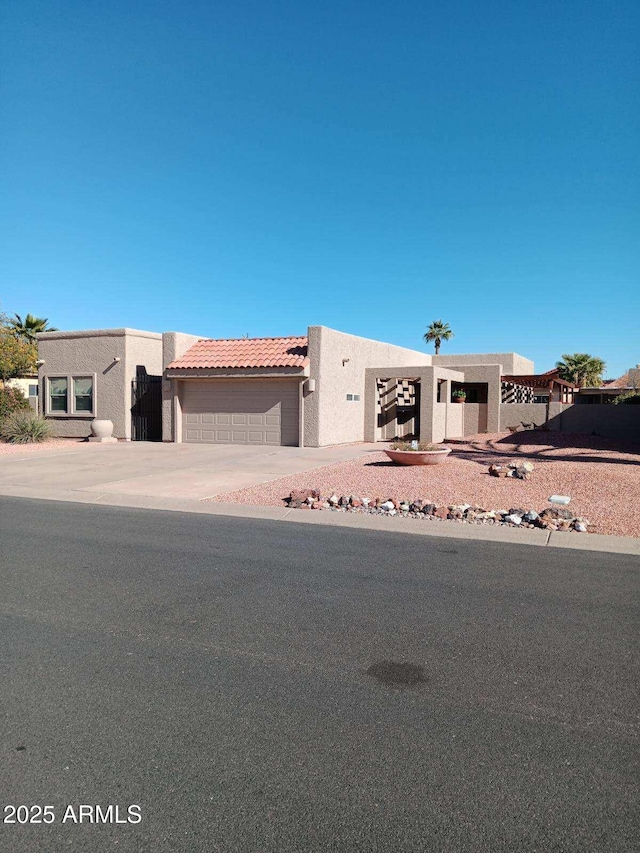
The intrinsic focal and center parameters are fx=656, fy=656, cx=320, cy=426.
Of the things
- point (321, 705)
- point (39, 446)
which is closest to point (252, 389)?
point (39, 446)

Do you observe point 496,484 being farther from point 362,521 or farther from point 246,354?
point 246,354

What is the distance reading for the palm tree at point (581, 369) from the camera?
53.8m

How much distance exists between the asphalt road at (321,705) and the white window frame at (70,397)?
19.0 meters

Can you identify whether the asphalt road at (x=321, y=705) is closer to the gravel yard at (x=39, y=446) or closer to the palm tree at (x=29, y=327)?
the gravel yard at (x=39, y=446)

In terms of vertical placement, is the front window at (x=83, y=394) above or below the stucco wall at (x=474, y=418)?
above

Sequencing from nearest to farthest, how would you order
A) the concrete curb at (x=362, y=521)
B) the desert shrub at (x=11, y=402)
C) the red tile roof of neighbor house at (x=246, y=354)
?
the concrete curb at (x=362, y=521) < the red tile roof of neighbor house at (x=246, y=354) < the desert shrub at (x=11, y=402)

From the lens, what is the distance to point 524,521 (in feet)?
33.0

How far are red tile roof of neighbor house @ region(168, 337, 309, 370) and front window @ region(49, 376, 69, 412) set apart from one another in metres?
5.56

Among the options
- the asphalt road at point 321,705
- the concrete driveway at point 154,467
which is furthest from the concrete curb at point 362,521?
the asphalt road at point 321,705

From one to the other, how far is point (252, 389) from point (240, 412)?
952 mm

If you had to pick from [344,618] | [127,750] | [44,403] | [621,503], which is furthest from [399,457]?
[44,403]

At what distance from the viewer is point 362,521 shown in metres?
10.4

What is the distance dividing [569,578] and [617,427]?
63.7ft

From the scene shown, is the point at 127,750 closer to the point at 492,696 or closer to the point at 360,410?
the point at 492,696
